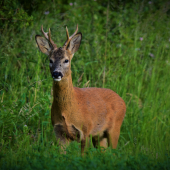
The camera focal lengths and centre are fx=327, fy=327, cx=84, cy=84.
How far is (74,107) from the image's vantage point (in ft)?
13.8

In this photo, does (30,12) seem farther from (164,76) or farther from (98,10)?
(164,76)

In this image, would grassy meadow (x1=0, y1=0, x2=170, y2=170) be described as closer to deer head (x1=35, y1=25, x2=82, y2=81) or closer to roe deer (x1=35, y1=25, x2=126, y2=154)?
roe deer (x1=35, y1=25, x2=126, y2=154)

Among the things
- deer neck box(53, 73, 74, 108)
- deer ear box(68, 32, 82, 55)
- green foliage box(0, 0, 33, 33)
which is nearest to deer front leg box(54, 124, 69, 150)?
deer neck box(53, 73, 74, 108)

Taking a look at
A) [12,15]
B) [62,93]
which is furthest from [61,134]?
[12,15]

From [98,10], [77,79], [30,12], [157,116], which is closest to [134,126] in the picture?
[157,116]

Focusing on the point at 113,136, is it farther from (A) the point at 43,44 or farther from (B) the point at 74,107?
(A) the point at 43,44

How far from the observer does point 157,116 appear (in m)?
5.48

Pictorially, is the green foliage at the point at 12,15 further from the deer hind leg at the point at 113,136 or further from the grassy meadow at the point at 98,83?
the deer hind leg at the point at 113,136

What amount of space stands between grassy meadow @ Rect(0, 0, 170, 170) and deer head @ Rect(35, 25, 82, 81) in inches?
31.4

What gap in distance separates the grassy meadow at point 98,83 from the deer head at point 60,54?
80cm

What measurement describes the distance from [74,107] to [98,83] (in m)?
1.87

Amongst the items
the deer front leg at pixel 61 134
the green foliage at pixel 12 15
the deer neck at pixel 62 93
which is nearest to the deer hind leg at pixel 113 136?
the deer front leg at pixel 61 134

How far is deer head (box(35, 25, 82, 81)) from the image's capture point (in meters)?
4.00

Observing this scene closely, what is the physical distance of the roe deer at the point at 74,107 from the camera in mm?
4125
